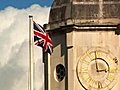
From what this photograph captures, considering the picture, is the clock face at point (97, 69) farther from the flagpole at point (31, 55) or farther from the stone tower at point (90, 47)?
the flagpole at point (31, 55)

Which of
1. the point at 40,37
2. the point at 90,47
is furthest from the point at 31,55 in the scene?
the point at 90,47

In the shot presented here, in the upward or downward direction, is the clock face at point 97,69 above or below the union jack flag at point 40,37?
below

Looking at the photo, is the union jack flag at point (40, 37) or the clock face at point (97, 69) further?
the clock face at point (97, 69)

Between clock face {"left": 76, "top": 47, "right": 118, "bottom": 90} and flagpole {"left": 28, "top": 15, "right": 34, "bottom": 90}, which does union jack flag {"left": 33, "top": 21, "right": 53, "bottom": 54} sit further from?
clock face {"left": 76, "top": 47, "right": 118, "bottom": 90}

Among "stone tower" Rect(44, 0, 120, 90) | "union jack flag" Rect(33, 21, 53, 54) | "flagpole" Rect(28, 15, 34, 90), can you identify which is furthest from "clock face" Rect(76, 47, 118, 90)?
"flagpole" Rect(28, 15, 34, 90)

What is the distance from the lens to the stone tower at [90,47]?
49562mm

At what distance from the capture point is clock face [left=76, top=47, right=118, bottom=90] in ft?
162

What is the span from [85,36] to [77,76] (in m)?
2.58

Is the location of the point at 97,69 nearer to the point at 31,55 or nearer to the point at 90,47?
the point at 90,47

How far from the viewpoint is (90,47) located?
49.8 m

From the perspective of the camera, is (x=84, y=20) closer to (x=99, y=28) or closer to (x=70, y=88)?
(x=99, y=28)

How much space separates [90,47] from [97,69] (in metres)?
1.45

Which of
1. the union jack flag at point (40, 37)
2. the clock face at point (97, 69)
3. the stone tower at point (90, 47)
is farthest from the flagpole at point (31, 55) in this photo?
the clock face at point (97, 69)

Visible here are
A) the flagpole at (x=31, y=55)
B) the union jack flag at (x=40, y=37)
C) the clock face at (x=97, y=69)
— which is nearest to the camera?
the flagpole at (x=31, y=55)
